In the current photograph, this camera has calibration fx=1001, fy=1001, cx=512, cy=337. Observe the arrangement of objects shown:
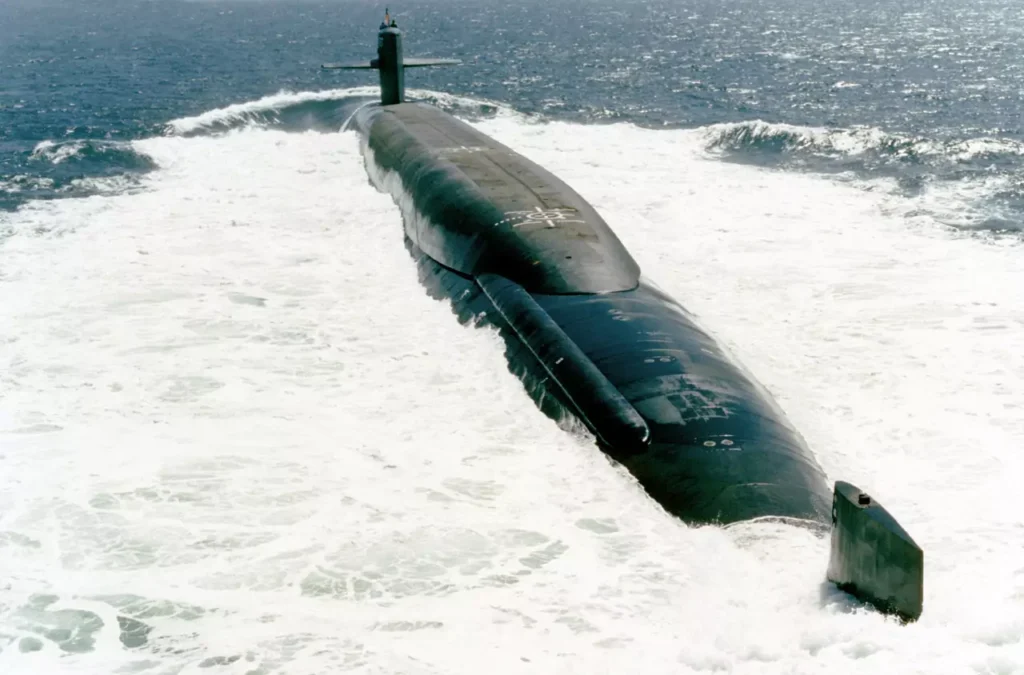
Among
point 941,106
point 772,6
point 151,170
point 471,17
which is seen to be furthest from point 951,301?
point 772,6

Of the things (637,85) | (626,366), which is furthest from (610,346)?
(637,85)

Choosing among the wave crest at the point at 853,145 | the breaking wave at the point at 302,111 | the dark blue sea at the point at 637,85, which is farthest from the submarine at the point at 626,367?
the breaking wave at the point at 302,111

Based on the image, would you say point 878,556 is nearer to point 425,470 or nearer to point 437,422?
point 425,470

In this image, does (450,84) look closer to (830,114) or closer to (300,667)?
(830,114)

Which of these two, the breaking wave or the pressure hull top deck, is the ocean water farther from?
the breaking wave

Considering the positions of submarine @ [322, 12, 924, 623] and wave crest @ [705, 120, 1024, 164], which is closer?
submarine @ [322, 12, 924, 623]

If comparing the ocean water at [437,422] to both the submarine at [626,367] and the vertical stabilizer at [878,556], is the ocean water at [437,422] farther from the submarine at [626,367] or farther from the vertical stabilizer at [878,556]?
the submarine at [626,367]

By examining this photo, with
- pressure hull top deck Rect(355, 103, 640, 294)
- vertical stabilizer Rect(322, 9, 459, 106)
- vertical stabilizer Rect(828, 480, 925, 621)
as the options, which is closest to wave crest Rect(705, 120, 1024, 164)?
vertical stabilizer Rect(322, 9, 459, 106)
